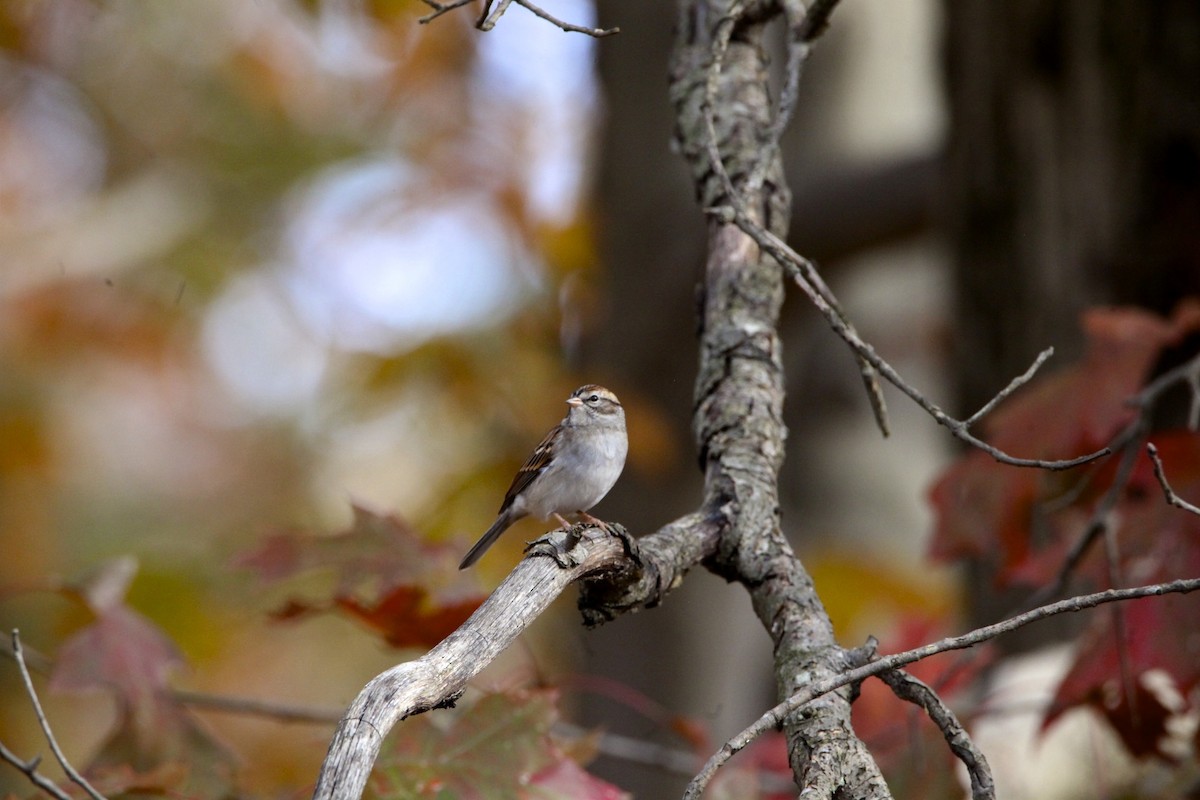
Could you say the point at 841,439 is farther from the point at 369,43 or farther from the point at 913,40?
the point at 369,43

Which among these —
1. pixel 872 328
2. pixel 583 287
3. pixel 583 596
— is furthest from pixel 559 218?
pixel 583 596

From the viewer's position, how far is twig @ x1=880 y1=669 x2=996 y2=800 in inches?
63.3

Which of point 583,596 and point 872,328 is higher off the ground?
point 872,328

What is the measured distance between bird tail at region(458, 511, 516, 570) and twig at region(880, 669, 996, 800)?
4.22 feet

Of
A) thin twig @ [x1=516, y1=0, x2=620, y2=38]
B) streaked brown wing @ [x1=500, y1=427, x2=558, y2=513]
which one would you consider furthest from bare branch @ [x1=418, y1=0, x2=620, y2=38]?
streaked brown wing @ [x1=500, y1=427, x2=558, y2=513]

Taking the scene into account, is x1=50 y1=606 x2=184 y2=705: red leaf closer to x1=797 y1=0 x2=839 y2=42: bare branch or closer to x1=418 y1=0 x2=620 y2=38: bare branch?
x1=418 y1=0 x2=620 y2=38: bare branch

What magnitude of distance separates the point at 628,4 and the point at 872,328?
3312 mm

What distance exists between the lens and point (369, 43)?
8.76 metres

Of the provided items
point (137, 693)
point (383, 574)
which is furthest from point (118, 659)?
point (383, 574)

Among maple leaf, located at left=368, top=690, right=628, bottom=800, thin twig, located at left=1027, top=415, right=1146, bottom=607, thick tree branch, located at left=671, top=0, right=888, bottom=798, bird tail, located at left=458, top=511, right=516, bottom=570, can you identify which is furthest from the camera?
bird tail, located at left=458, top=511, right=516, bottom=570

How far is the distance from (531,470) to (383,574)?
64 cm

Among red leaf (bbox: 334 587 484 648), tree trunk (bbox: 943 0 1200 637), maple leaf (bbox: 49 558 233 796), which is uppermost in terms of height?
tree trunk (bbox: 943 0 1200 637)

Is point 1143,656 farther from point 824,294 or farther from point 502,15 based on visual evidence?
point 502,15

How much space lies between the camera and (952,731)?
5.46 ft
